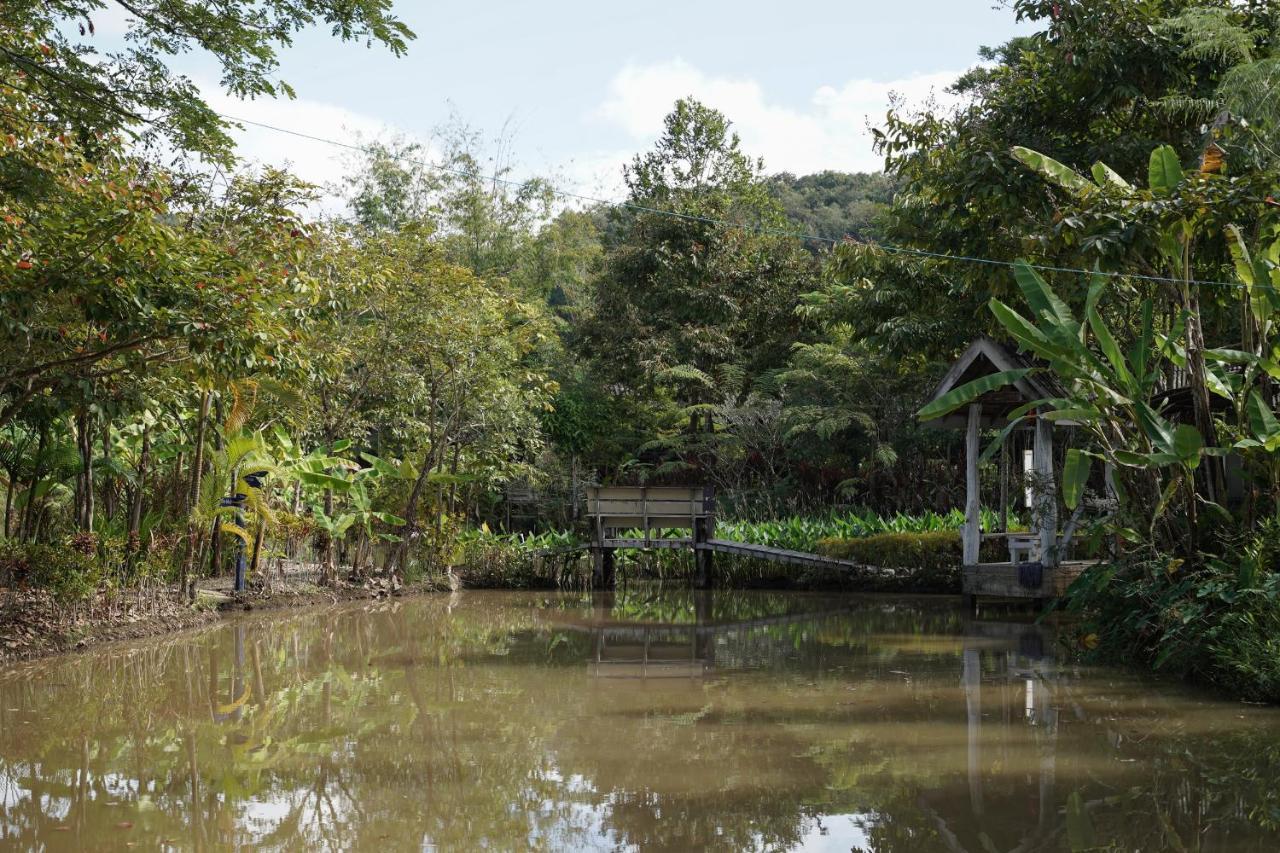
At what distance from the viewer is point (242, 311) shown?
29.0ft

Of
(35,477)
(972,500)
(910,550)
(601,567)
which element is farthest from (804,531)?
(35,477)

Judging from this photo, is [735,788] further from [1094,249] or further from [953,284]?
[953,284]

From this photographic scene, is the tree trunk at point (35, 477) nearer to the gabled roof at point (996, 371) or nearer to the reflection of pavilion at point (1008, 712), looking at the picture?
the reflection of pavilion at point (1008, 712)

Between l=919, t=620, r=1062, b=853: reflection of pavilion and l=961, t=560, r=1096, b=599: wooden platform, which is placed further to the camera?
l=961, t=560, r=1096, b=599: wooden platform

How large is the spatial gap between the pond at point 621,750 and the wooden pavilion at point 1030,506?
48.0 inches

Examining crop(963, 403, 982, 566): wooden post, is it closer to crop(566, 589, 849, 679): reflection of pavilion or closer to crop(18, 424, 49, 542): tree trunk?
crop(566, 589, 849, 679): reflection of pavilion

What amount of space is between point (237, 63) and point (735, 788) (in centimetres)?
624

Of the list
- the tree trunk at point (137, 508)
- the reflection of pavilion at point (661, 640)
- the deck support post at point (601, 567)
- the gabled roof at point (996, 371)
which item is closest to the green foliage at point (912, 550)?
the reflection of pavilion at point (661, 640)

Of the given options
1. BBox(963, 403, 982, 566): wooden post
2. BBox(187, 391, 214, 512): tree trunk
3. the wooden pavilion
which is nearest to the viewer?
the wooden pavilion

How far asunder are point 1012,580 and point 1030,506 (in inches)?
34.2

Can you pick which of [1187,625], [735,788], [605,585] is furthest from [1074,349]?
[605,585]

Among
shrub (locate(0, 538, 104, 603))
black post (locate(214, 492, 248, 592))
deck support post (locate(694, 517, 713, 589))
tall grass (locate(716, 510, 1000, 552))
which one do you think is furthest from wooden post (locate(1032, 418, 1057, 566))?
shrub (locate(0, 538, 104, 603))

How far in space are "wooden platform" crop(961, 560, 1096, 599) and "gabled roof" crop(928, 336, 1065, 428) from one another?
5.61 ft

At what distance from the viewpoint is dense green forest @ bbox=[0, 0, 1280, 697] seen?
330 inches
